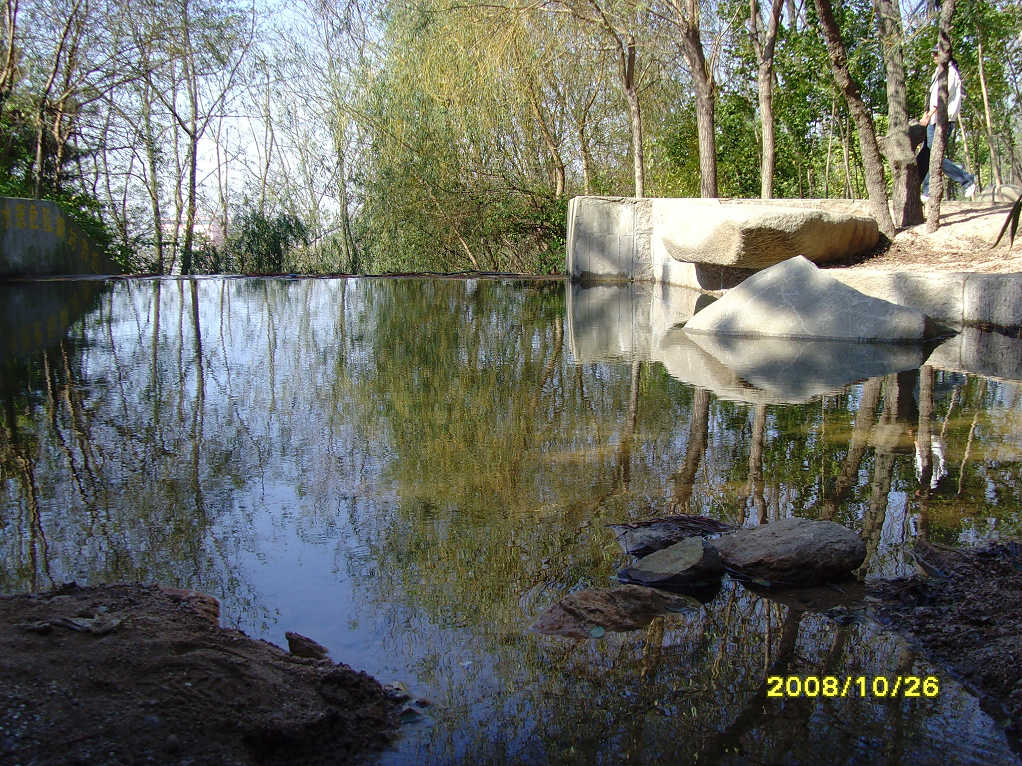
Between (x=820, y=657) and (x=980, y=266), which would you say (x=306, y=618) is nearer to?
(x=820, y=657)

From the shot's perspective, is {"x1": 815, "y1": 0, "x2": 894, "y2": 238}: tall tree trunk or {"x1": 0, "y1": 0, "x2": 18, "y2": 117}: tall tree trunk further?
{"x1": 0, "y1": 0, "x2": 18, "y2": 117}: tall tree trunk

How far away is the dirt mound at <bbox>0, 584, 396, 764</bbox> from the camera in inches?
64.1

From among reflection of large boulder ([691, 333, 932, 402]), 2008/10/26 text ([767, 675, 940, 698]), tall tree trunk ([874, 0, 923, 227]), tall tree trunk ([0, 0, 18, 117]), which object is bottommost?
2008/10/26 text ([767, 675, 940, 698])

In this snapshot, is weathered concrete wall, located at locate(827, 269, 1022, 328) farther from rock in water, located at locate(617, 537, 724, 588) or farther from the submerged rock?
the submerged rock

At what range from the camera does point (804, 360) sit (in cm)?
670

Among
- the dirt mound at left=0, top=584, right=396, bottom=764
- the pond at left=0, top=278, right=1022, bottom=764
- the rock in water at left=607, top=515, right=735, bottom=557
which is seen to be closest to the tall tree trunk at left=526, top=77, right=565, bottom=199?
the pond at left=0, top=278, right=1022, bottom=764

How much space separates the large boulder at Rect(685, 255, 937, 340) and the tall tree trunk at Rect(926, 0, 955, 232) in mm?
3606

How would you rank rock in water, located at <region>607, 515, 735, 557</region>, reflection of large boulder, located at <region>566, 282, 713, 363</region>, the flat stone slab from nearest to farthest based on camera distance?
rock in water, located at <region>607, 515, 735, 557</region>
reflection of large boulder, located at <region>566, 282, 713, 363</region>
the flat stone slab

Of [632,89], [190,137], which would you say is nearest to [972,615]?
[632,89]

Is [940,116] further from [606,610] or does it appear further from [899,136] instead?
[606,610]

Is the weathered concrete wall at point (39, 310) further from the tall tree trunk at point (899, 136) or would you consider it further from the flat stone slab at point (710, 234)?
the tall tree trunk at point (899, 136)

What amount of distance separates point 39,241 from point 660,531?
48.8 feet

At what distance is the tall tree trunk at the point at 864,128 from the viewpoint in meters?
11.4

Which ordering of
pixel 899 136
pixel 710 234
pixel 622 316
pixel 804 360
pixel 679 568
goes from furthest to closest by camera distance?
pixel 899 136, pixel 710 234, pixel 622 316, pixel 804 360, pixel 679 568
